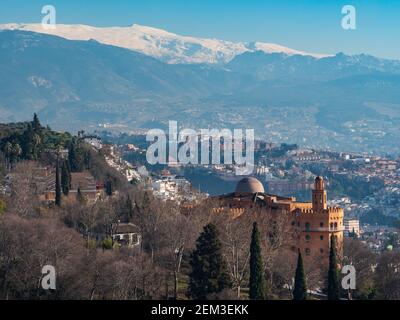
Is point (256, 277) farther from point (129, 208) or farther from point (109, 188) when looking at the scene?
point (109, 188)

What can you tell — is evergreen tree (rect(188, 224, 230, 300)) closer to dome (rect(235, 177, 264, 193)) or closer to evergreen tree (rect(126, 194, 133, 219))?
evergreen tree (rect(126, 194, 133, 219))

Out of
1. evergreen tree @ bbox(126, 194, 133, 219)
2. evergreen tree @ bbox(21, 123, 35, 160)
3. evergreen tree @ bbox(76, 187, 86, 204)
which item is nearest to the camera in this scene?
evergreen tree @ bbox(126, 194, 133, 219)

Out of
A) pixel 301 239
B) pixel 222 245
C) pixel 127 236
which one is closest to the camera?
pixel 222 245

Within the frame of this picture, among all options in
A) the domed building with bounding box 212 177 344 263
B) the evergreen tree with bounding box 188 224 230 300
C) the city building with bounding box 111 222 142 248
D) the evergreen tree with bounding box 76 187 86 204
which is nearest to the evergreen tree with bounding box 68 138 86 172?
the evergreen tree with bounding box 76 187 86 204

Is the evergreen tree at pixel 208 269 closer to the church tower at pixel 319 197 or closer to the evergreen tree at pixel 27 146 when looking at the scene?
the church tower at pixel 319 197

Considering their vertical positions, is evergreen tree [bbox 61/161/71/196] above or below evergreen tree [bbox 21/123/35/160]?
below

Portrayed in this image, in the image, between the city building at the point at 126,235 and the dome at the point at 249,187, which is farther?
the dome at the point at 249,187

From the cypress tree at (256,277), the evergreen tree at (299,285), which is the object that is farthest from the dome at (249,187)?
the cypress tree at (256,277)
